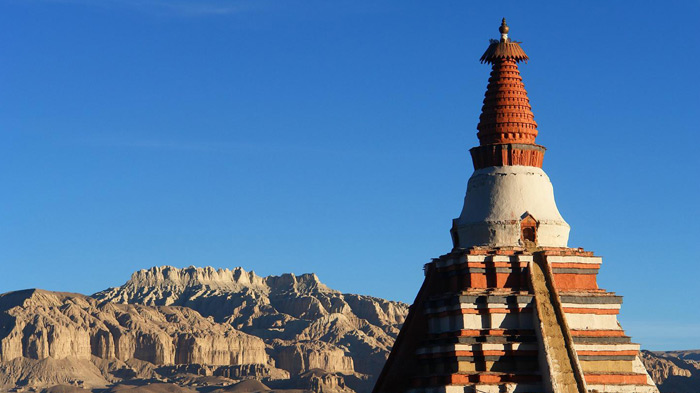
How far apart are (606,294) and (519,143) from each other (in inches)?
308

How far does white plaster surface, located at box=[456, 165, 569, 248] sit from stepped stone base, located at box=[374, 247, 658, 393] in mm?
1120

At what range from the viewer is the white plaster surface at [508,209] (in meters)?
57.0

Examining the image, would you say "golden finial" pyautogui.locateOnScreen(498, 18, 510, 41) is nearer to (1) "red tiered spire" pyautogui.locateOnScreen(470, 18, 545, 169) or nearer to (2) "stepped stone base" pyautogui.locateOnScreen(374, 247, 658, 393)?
(1) "red tiered spire" pyautogui.locateOnScreen(470, 18, 545, 169)

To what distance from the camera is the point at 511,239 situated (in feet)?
186

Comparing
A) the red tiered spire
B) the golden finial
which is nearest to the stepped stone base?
the red tiered spire

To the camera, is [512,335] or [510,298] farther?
[510,298]

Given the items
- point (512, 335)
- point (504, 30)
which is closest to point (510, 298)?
point (512, 335)

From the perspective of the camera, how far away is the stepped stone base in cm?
5309

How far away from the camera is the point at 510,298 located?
54.8 meters

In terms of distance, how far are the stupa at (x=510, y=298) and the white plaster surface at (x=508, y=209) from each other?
2.0 inches

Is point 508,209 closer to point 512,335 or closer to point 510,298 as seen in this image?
point 510,298

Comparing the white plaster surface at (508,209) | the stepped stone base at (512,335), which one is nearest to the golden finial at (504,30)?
the white plaster surface at (508,209)

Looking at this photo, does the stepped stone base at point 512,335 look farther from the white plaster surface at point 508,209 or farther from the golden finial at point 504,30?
the golden finial at point 504,30

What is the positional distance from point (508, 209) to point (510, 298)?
445 centimetres
